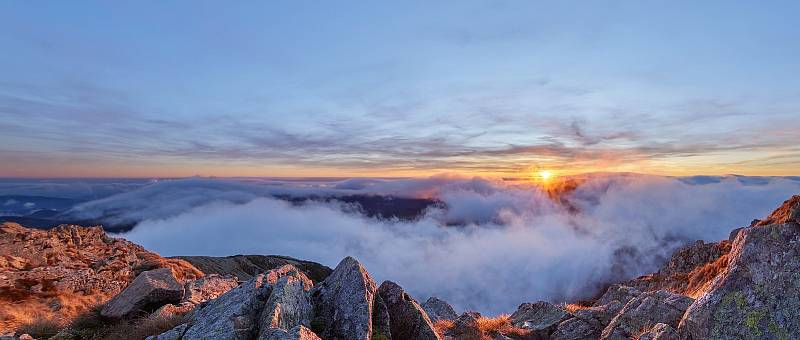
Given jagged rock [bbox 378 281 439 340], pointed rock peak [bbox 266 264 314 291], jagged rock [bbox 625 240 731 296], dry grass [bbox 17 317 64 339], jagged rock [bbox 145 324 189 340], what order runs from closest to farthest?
jagged rock [bbox 145 324 189 340] → jagged rock [bbox 378 281 439 340] → pointed rock peak [bbox 266 264 314 291] → dry grass [bbox 17 317 64 339] → jagged rock [bbox 625 240 731 296]

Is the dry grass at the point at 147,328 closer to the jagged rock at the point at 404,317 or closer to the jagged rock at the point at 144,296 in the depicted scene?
the jagged rock at the point at 144,296

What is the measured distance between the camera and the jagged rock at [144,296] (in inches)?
810

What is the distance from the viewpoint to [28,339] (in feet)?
57.3

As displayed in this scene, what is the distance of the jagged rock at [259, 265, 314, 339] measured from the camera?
12.8 metres

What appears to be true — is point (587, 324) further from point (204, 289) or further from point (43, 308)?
point (43, 308)

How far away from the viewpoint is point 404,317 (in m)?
17.2

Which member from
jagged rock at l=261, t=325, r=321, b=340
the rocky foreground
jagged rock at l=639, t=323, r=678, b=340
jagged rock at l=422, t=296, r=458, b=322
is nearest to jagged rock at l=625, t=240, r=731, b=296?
the rocky foreground

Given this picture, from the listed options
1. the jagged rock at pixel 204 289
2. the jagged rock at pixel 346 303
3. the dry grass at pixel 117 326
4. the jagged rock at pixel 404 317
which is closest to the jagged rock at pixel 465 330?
the jagged rock at pixel 404 317

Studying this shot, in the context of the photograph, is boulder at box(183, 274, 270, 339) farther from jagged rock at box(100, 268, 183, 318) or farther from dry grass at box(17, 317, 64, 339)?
dry grass at box(17, 317, 64, 339)

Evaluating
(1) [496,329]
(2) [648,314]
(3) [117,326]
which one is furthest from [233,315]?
(2) [648,314]

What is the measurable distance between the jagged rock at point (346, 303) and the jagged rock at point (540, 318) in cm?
1400

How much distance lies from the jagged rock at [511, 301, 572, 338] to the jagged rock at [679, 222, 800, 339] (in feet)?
41.4

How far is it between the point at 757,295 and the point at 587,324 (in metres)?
12.9

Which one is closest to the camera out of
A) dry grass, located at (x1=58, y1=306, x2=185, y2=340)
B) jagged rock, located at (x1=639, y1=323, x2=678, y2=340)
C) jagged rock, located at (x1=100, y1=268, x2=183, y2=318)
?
jagged rock, located at (x1=639, y1=323, x2=678, y2=340)
